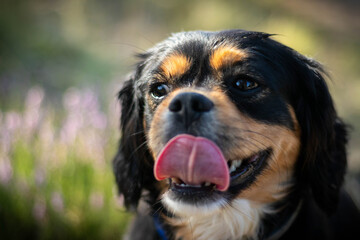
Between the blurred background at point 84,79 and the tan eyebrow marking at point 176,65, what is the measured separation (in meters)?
0.63

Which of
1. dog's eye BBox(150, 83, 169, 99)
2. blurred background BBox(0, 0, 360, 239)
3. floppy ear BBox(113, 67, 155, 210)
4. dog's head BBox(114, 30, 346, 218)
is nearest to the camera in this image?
dog's head BBox(114, 30, 346, 218)

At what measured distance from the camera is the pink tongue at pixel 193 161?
1.87 metres

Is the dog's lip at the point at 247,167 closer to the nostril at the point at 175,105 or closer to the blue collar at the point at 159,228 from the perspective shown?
the nostril at the point at 175,105

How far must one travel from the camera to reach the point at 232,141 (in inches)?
81.3

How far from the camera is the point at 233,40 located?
229 centimetres

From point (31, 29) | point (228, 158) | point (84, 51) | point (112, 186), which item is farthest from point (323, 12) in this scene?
point (228, 158)

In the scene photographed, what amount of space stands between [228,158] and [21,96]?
3.44 m

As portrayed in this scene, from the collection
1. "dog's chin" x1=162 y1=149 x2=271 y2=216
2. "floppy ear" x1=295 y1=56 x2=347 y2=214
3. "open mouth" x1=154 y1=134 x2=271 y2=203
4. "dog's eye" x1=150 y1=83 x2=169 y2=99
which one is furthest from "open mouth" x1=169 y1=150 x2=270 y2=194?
"dog's eye" x1=150 y1=83 x2=169 y2=99

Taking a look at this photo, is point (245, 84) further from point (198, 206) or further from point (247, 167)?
point (198, 206)

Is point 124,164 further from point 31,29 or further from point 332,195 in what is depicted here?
point 31,29

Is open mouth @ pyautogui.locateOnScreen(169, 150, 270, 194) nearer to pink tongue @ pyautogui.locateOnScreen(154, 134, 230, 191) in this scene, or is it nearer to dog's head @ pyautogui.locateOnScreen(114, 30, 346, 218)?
dog's head @ pyautogui.locateOnScreen(114, 30, 346, 218)

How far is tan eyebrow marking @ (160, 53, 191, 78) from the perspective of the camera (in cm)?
227

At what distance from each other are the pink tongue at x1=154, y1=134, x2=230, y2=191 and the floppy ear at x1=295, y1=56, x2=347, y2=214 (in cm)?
73

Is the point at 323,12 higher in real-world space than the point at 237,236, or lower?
higher
